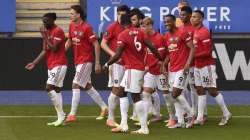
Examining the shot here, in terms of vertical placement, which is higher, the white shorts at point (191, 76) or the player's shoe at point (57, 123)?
the white shorts at point (191, 76)

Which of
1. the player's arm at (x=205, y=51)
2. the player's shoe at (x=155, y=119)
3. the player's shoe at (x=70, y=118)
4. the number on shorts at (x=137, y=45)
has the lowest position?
the player's shoe at (x=155, y=119)

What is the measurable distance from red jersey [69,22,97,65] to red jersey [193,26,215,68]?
201 centimetres

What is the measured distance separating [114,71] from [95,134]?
6.49 feet

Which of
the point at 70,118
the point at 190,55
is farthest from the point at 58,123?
the point at 190,55

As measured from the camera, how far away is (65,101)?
20.4 metres

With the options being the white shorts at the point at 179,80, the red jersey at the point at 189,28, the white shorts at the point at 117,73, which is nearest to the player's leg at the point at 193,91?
the red jersey at the point at 189,28

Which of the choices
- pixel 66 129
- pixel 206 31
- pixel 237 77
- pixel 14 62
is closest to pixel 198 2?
pixel 237 77

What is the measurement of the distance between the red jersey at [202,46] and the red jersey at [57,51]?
2.57m

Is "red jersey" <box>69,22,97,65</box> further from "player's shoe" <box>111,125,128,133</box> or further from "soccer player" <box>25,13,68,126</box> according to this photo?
"player's shoe" <box>111,125,128,133</box>

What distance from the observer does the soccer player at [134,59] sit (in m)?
13.9

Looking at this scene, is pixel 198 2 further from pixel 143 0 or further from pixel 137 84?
pixel 137 84

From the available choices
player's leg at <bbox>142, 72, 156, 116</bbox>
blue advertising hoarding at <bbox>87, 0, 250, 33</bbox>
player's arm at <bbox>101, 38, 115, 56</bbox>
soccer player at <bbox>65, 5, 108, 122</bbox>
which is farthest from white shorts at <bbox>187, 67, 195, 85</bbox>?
blue advertising hoarding at <bbox>87, 0, 250, 33</bbox>

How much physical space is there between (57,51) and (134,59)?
1964 millimetres

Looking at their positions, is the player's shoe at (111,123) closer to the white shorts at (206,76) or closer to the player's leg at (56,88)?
the player's leg at (56,88)
